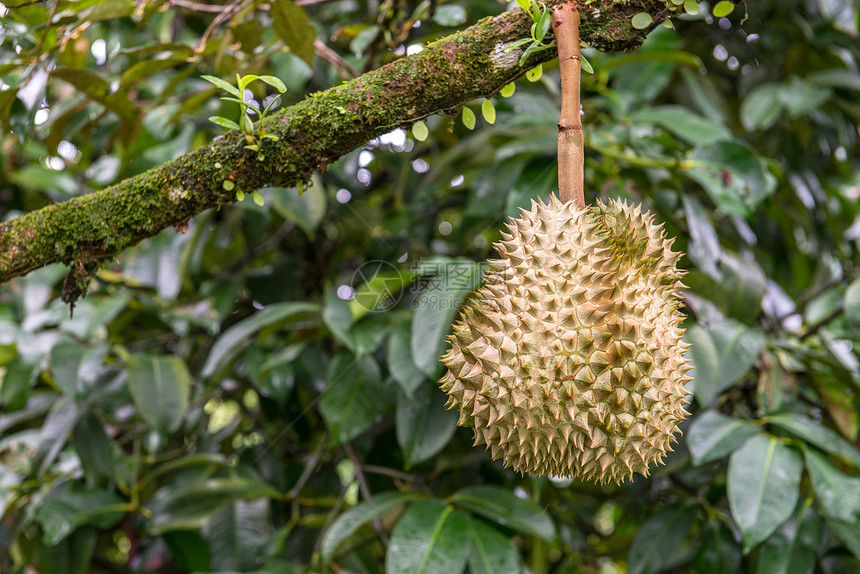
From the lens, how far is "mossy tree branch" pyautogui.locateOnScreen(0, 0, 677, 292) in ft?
2.97

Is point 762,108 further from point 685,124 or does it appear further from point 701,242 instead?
point 701,242

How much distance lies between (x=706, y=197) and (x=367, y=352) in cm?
124

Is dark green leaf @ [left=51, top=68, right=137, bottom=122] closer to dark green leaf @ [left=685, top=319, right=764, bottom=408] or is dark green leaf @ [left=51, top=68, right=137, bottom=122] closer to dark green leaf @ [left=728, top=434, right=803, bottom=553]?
dark green leaf @ [left=685, top=319, right=764, bottom=408]

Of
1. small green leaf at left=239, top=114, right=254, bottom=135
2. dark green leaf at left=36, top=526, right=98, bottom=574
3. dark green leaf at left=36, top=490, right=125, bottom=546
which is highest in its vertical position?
small green leaf at left=239, top=114, right=254, bottom=135

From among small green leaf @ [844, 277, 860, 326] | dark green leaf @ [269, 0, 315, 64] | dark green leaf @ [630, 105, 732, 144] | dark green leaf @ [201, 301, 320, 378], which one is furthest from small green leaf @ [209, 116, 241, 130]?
small green leaf @ [844, 277, 860, 326]

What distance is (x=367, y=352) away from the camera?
155 cm

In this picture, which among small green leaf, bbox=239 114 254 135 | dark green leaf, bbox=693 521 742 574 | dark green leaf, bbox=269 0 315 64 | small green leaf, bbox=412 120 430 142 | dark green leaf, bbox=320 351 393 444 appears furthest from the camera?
dark green leaf, bbox=693 521 742 574

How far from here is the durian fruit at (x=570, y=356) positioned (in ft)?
2.95

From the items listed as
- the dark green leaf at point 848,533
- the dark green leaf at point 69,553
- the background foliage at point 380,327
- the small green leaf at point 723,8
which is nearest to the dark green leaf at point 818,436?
the background foliage at point 380,327

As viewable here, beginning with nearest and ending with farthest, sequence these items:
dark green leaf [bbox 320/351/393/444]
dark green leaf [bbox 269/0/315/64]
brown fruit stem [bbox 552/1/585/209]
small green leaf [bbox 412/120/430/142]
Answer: brown fruit stem [bbox 552/1/585/209] < small green leaf [bbox 412/120/430/142] < dark green leaf [bbox 269/0/315/64] < dark green leaf [bbox 320/351/393/444]

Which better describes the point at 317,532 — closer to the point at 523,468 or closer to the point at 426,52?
the point at 523,468

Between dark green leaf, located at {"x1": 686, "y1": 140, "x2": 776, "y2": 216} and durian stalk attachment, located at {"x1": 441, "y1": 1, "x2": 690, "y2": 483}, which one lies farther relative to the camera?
dark green leaf, located at {"x1": 686, "y1": 140, "x2": 776, "y2": 216}

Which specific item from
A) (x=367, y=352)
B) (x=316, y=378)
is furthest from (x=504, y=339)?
(x=316, y=378)

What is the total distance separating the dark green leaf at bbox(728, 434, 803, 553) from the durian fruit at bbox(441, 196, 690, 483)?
542 millimetres
